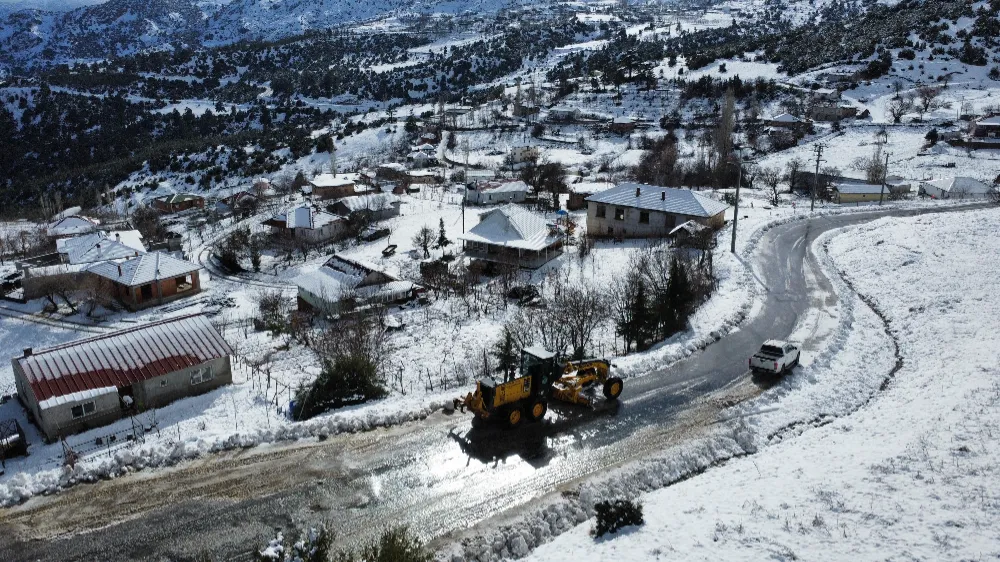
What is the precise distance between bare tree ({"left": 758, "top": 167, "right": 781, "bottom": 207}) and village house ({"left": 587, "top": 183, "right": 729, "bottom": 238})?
15249 mm

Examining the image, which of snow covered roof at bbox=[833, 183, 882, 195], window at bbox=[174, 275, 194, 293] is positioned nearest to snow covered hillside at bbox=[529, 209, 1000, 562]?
window at bbox=[174, 275, 194, 293]

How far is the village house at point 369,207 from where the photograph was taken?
204 feet

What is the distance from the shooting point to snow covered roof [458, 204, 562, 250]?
44463 millimetres

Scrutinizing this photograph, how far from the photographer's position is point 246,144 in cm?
11194

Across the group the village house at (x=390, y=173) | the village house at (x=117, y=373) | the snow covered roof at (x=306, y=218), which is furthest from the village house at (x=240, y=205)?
the village house at (x=117, y=373)

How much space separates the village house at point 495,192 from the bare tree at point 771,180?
23981 millimetres

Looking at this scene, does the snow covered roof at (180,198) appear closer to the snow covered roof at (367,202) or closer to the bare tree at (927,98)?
the snow covered roof at (367,202)

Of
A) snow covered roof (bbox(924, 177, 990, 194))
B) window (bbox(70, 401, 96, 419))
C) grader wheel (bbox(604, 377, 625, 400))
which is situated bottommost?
snow covered roof (bbox(924, 177, 990, 194))

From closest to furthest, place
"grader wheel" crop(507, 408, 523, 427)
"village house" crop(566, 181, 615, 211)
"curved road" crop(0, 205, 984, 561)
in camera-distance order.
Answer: "curved road" crop(0, 205, 984, 561) < "grader wheel" crop(507, 408, 523, 427) < "village house" crop(566, 181, 615, 211)

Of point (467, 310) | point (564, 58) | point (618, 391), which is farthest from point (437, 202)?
point (564, 58)

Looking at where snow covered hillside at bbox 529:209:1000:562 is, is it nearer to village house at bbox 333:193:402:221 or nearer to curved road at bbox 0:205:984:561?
curved road at bbox 0:205:984:561

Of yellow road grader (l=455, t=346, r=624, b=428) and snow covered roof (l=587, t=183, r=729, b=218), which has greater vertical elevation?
yellow road grader (l=455, t=346, r=624, b=428)

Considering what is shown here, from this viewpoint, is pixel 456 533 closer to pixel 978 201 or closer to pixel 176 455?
pixel 176 455

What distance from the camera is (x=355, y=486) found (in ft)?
53.2
